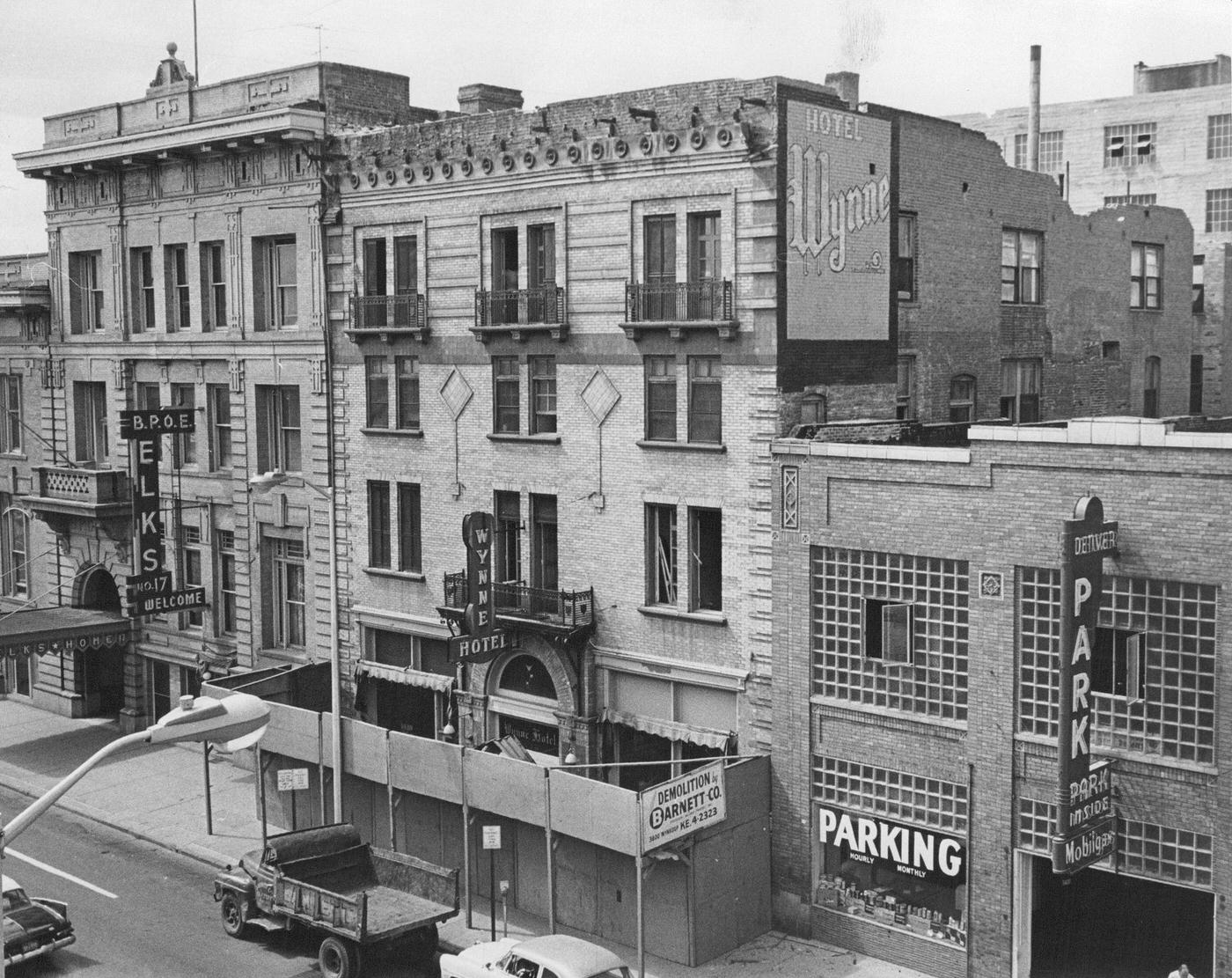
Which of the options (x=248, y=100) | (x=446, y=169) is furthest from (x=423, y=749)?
(x=248, y=100)

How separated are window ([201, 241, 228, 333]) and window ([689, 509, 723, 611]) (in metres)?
17.2

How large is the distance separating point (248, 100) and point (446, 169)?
8502 mm

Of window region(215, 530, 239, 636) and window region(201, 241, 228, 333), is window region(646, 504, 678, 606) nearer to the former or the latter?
window region(215, 530, 239, 636)

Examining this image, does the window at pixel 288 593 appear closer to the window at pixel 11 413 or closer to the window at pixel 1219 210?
the window at pixel 11 413

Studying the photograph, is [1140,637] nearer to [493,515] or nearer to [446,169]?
[493,515]

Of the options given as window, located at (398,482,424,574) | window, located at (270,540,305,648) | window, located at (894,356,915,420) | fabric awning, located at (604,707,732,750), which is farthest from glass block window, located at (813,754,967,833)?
window, located at (270,540,305,648)

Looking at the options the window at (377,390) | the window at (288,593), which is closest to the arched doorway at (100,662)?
the window at (288,593)

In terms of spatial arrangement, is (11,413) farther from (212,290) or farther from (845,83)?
(845,83)

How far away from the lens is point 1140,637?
77.3 ft

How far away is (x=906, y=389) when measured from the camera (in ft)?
106

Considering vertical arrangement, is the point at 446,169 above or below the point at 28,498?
above

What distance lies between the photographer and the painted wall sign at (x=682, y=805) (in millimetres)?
25641

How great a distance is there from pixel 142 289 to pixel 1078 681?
100 ft

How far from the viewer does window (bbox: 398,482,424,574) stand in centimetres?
3550
